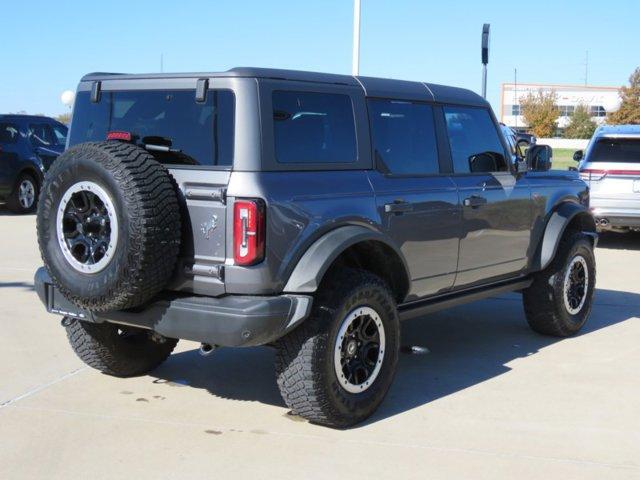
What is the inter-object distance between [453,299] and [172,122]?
2.29m

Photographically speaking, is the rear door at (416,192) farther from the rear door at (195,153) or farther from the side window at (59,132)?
the side window at (59,132)

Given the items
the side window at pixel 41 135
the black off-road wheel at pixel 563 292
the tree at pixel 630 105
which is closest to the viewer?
the black off-road wheel at pixel 563 292

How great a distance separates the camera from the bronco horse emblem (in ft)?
15.1

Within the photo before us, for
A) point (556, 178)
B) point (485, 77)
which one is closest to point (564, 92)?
point (485, 77)

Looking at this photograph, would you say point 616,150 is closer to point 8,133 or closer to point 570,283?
point 570,283

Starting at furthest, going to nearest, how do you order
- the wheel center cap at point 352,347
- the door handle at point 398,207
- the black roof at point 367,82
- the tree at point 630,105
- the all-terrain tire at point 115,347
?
the tree at point 630,105, the all-terrain tire at point 115,347, the door handle at point 398,207, the wheel center cap at point 352,347, the black roof at point 367,82

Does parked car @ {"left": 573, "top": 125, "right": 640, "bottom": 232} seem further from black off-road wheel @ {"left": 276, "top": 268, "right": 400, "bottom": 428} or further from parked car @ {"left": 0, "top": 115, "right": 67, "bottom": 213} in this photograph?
parked car @ {"left": 0, "top": 115, "right": 67, "bottom": 213}

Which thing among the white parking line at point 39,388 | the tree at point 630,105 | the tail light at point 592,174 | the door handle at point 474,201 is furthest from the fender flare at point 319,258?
the tree at point 630,105

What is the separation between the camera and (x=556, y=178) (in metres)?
7.29

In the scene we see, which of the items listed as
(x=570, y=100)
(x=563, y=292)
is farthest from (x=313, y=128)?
(x=570, y=100)

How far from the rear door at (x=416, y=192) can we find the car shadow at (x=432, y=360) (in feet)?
2.01

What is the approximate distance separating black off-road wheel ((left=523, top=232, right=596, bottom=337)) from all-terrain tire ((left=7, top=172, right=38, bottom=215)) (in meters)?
12.1

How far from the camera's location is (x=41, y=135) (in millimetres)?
17422

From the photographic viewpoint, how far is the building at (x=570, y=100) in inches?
4152
